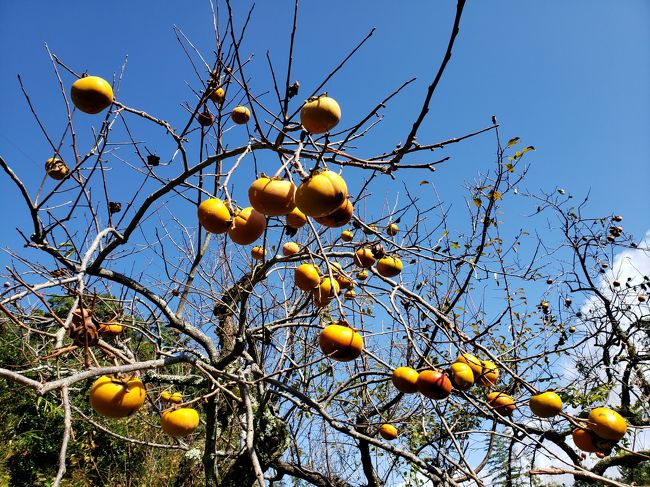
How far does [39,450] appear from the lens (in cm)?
568

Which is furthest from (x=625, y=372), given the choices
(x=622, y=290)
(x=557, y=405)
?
(x=557, y=405)

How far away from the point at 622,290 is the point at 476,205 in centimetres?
353

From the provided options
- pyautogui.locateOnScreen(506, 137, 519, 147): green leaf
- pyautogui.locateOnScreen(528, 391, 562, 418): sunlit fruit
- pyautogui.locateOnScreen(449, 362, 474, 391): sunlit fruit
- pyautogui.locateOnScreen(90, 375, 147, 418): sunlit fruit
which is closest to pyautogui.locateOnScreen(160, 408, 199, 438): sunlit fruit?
Result: pyautogui.locateOnScreen(90, 375, 147, 418): sunlit fruit

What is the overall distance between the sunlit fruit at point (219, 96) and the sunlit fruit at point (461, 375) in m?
2.00

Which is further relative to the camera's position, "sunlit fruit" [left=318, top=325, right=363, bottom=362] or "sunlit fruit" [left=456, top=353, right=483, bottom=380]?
"sunlit fruit" [left=456, top=353, right=483, bottom=380]

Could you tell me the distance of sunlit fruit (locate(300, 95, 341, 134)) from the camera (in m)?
1.16

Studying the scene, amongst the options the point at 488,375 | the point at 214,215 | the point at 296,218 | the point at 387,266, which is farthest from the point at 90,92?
the point at 488,375

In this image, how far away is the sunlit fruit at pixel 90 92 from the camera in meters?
1.43

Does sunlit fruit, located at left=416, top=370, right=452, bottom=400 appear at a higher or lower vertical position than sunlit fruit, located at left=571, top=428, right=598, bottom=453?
higher

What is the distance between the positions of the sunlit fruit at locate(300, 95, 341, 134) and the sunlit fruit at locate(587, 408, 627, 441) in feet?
4.18

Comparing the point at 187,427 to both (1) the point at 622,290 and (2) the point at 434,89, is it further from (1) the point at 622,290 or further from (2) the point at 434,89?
(1) the point at 622,290

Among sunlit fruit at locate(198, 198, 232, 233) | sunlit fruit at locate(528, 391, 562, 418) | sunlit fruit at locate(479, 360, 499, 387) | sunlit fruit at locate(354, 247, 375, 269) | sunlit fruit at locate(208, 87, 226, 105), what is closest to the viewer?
sunlit fruit at locate(198, 198, 232, 233)

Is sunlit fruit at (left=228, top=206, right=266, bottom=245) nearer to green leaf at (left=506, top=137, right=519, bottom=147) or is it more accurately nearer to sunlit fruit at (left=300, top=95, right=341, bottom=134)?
sunlit fruit at (left=300, top=95, right=341, bottom=134)

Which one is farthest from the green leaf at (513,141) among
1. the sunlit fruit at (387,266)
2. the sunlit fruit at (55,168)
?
the sunlit fruit at (55,168)
